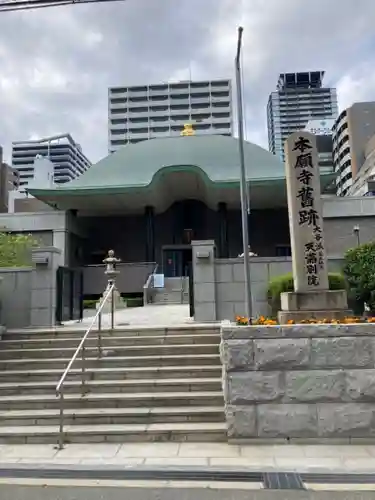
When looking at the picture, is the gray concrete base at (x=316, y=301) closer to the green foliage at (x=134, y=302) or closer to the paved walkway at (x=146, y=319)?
the paved walkway at (x=146, y=319)

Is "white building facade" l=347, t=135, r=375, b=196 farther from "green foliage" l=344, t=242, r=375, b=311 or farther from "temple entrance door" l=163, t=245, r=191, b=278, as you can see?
"green foliage" l=344, t=242, r=375, b=311

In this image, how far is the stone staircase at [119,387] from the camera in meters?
6.26

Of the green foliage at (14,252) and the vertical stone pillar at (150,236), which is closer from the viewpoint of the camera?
the green foliage at (14,252)

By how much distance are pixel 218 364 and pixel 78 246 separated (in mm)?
27400

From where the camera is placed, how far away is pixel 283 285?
10734 millimetres

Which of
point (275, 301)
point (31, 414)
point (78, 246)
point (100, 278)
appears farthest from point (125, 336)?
point (78, 246)

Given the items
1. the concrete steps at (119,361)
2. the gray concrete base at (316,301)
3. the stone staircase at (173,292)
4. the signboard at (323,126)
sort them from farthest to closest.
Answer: the signboard at (323,126) → the stone staircase at (173,292) → the concrete steps at (119,361) → the gray concrete base at (316,301)

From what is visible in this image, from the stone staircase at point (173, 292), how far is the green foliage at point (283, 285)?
12.5 m

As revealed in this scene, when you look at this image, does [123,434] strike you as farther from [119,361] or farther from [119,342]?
[119,342]

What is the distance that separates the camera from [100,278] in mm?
29156

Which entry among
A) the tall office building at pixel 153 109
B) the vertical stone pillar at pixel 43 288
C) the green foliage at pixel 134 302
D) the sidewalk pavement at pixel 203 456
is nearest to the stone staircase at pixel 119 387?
the sidewalk pavement at pixel 203 456

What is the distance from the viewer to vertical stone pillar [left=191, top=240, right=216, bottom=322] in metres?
11.2

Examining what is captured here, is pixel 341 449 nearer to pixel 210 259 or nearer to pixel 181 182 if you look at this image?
pixel 210 259

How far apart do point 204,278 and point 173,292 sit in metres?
14.0
